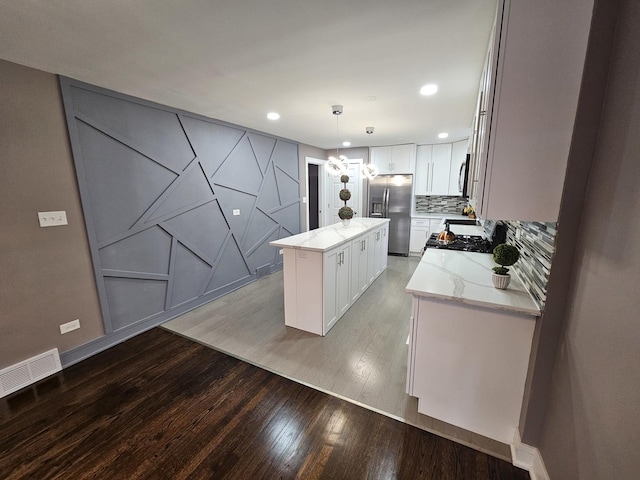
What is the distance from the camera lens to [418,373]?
5.54 ft

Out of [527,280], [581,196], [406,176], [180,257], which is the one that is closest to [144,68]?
[180,257]

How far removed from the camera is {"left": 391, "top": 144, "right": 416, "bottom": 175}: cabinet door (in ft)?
17.6

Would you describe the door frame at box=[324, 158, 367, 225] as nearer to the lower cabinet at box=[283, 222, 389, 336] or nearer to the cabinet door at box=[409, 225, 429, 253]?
the cabinet door at box=[409, 225, 429, 253]

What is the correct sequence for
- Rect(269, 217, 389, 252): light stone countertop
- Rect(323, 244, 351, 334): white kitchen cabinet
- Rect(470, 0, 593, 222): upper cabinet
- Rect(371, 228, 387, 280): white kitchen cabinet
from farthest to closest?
Rect(371, 228, 387, 280): white kitchen cabinet → Rect(323, 244, 351, 334): white kitchen cabinet → Rect(269, 217, 389, 252): light stone countertop → Rect(470, 0, 593, 222): upper cabinet

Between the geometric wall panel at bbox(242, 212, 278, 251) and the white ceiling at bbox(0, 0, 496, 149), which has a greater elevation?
the white ceiling at bbox(0, 0, 496, 149)

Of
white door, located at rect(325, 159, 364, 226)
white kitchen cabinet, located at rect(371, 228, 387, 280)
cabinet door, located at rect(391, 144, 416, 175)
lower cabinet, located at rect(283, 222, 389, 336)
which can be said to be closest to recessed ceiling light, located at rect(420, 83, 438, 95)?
lower cabinet, located at rect(283, 222, 389, 336)

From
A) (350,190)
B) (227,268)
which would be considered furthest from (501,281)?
(350,190)

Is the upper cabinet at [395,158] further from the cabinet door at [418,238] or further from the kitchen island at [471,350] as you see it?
the kitchen island at [471,350]

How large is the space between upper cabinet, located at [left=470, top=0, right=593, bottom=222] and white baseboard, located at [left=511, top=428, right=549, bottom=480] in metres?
1.21

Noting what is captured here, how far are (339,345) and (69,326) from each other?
7.86 ft

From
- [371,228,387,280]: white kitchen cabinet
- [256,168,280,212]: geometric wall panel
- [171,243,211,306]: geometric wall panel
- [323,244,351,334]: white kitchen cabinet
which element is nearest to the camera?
[323,244,351,334]: white kitchen cabinet

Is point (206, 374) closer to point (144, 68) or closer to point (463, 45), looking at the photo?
point (144, 68)

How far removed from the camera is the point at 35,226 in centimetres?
204

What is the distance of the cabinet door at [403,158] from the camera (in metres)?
5.37
